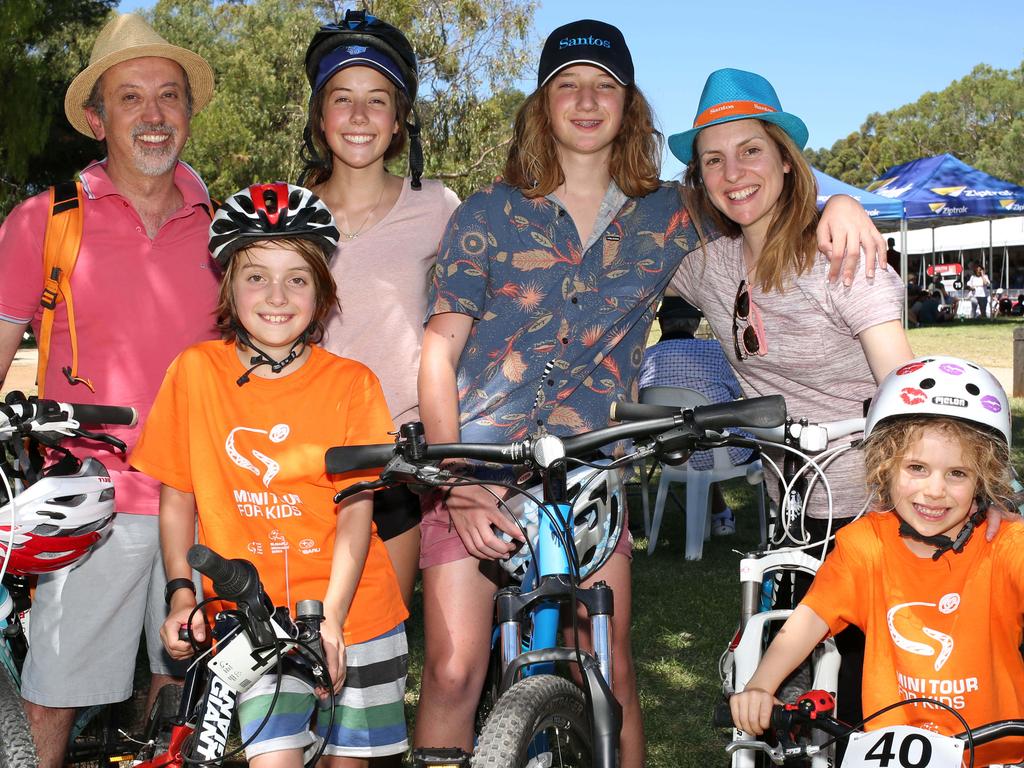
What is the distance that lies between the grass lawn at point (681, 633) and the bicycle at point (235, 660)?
2.82m

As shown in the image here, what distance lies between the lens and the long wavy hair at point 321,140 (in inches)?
160

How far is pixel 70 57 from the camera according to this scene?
86.9ft

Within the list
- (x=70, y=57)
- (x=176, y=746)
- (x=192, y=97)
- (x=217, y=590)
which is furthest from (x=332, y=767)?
(x=70, y=57)

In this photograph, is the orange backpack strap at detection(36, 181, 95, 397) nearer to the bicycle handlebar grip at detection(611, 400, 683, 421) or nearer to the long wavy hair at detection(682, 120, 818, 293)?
the bicycle handlebar grip at detection(611, 400, 683, 421)

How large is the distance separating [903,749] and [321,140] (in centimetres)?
286

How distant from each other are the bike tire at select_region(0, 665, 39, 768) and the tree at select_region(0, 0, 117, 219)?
10.4 meters

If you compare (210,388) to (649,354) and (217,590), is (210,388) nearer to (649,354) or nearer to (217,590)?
(217,590)

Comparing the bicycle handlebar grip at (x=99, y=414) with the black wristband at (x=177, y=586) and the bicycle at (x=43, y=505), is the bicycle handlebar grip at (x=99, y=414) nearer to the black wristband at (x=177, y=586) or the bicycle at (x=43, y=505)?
the bicycle at (x=43, y=505)

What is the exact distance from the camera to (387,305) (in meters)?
3.90

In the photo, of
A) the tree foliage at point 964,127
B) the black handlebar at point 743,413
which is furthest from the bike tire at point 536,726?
the tree foliage at point 964,127

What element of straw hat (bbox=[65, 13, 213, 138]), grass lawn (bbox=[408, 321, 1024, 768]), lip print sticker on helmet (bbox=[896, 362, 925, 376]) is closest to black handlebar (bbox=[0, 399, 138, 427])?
straw hat (bbox=[65, 13, 213, 138])

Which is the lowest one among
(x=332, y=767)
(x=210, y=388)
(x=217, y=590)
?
(x=332, y=767)

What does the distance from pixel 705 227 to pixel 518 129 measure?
0.73m

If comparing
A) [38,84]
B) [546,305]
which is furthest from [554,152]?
[38,84]
